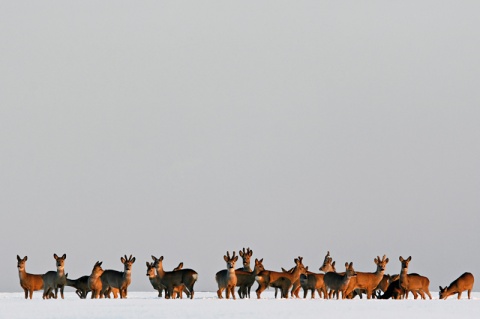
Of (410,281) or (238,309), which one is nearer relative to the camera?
(238,309)

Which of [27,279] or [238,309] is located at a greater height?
[27,279]

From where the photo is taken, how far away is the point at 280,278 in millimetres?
32750

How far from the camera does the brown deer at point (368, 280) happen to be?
31.9 meters

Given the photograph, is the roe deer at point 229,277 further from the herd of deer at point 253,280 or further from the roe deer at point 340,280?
the roe deer at point 340,280

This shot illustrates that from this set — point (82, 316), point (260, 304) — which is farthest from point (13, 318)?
Answer: point (260, 304)

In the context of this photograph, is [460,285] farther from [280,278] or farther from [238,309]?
[238,309]

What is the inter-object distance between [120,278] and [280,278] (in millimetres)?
4777

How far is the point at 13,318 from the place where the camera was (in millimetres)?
23672

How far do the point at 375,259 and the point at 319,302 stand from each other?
493cm

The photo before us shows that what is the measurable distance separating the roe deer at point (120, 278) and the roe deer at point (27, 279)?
1888mm

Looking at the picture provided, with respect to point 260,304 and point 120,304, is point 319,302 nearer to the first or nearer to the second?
point 260,304

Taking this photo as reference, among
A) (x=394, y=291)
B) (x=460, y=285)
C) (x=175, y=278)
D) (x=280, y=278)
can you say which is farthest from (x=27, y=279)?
(x=460, y=285)

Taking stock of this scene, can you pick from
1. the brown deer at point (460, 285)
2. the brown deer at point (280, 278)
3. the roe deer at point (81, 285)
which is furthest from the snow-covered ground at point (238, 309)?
the roe deer at point (81, 285)

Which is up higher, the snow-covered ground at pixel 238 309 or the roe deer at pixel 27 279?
the roe deer at pixel 27 279
